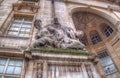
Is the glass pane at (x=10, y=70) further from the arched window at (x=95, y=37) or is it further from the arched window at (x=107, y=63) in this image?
the arched window at (x=95, y=37)

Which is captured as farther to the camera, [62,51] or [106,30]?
[106,30]

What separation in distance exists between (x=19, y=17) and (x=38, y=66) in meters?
6.16

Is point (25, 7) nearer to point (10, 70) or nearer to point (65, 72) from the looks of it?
point (10, 70)

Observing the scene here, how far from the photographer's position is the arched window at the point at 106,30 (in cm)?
1471

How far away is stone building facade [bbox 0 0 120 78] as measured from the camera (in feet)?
15.5

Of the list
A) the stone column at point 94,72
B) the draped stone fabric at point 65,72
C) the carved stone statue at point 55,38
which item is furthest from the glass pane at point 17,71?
the stone column at point 94,72

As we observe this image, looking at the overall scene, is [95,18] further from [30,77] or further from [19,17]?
[30,77]

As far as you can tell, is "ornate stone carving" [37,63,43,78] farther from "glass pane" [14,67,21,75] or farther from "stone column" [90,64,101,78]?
"stone column" [90,64,101,78]

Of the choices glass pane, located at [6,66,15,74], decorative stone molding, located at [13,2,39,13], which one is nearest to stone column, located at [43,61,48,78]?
glass pane, located at [6,66,15,74]

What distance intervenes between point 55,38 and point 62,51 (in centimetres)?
120

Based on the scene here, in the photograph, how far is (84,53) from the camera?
528cm

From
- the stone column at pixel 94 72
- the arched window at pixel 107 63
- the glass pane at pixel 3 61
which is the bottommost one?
the stone column at pixel 94 72

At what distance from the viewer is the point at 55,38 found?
629 cm

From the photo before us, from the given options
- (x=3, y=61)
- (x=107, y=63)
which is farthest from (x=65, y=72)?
(x=107, y=63)
